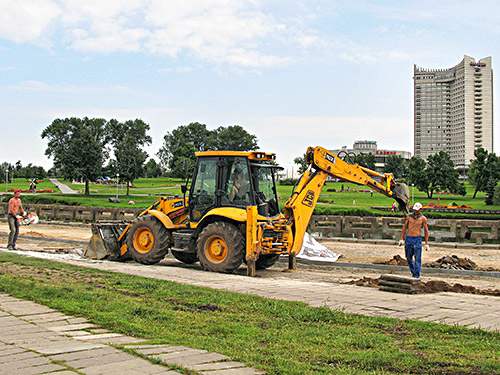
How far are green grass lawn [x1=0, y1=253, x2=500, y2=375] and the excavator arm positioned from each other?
16.3 feet

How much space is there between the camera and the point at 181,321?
721 centimetres

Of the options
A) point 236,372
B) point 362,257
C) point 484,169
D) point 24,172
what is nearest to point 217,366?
point 236,372

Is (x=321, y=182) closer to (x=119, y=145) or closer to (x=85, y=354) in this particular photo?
(x=85, y=354)

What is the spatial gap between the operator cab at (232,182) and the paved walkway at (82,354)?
284 inches

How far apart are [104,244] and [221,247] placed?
3.88 meters

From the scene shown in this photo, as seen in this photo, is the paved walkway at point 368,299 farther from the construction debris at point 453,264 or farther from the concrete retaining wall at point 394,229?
the concrete retaining wall at point 394,229

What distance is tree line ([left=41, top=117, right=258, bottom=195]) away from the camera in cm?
5938

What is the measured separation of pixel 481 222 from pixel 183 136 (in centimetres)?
11874

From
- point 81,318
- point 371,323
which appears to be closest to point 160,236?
point 81,318

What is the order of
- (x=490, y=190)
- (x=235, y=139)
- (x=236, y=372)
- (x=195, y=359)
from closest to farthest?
(x=236, y=372) < (x=195, y=359) < (x=490, y=190) < (x=235, y=139)

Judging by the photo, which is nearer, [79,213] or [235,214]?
[235,214]

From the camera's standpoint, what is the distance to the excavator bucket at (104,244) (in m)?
15.5

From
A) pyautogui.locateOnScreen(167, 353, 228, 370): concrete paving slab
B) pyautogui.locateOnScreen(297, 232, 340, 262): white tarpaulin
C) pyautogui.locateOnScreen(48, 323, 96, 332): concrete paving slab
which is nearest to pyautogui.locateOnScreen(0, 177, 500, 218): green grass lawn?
pyautogui.locateOnScreen(297, 232, 340, 262): white tarpaulin

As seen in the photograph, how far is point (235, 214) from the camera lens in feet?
44.4
